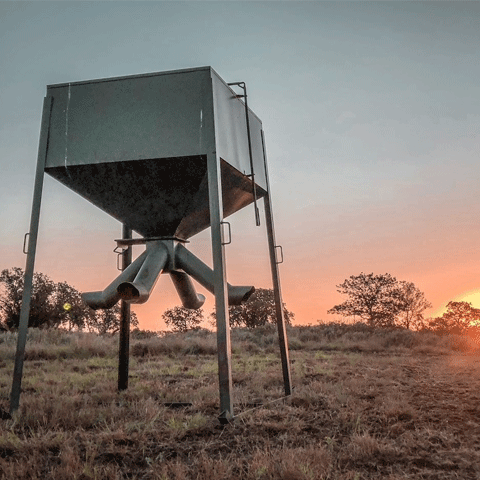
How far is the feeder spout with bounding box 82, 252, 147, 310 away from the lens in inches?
226

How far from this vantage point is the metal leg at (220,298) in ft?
14.9

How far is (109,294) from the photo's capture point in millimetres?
5738

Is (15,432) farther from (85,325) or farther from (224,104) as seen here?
(85,325)

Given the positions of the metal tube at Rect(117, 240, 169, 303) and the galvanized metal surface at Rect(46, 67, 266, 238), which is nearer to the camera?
the metal tube at Rect(117, 240, 169, 303)

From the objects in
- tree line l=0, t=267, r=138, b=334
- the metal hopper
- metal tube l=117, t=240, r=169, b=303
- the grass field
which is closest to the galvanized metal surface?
the metal hopper

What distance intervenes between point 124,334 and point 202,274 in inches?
82.5

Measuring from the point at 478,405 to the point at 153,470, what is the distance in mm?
4076

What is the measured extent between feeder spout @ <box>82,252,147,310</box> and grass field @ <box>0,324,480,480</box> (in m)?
1.29

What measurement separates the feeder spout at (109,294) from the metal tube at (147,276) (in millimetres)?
228

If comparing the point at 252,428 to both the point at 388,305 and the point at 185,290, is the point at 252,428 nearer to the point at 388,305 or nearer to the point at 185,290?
the point at 185,290

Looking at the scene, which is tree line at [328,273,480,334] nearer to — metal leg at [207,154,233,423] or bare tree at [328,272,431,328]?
bare tree at [328,272,431,328]

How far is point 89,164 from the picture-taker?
5.40 m

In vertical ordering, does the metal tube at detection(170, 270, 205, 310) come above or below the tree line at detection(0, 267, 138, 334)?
below

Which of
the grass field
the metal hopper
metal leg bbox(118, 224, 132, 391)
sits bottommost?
the grass field
